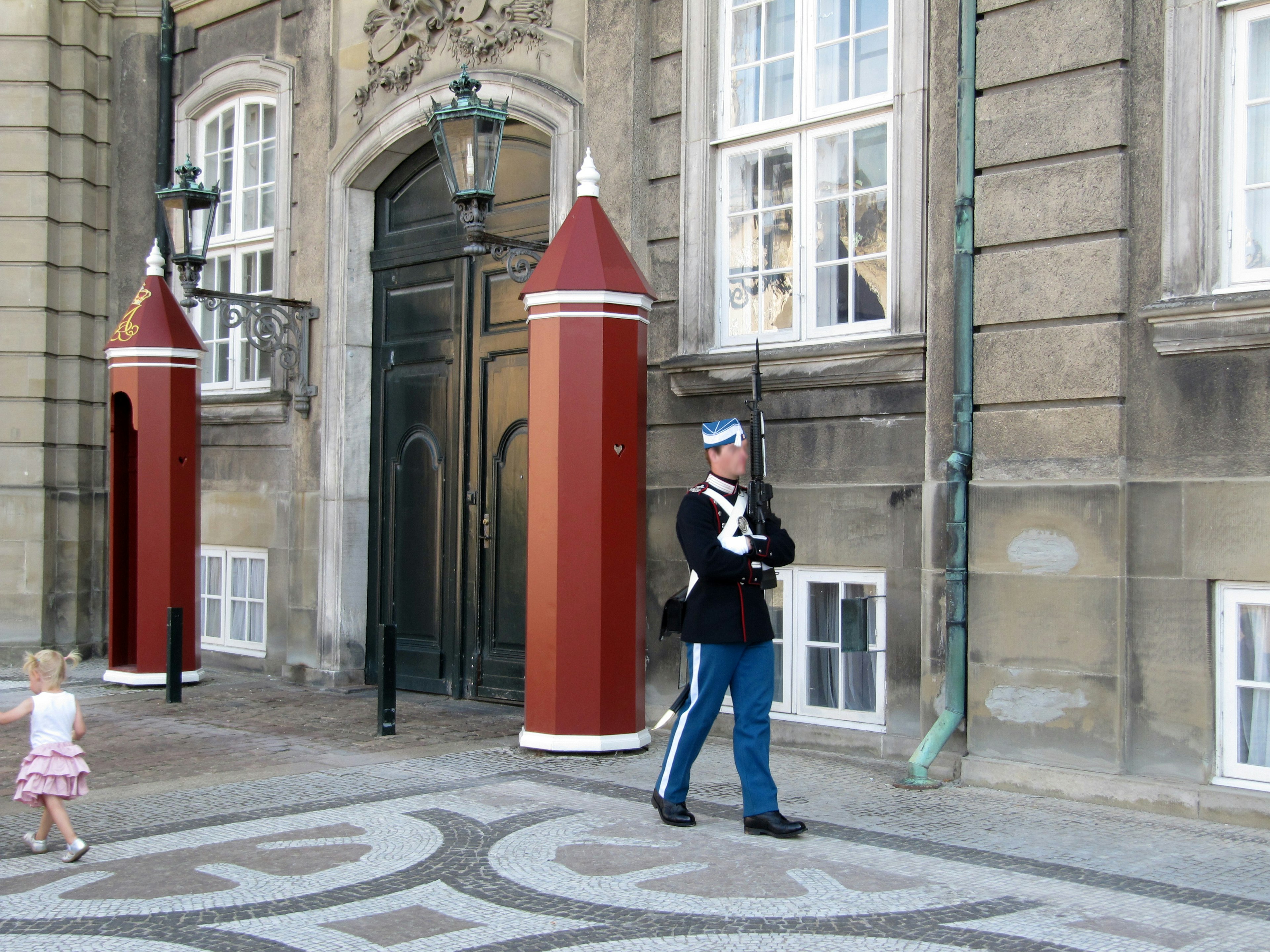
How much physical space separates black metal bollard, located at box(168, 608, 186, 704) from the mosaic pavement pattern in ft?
11.1

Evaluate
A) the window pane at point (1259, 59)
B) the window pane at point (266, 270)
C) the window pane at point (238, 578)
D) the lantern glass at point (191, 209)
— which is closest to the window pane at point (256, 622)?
the window pane at point (238, 578)

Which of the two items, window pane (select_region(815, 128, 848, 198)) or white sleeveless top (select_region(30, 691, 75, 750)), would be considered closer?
white sleeveless top (select_region(30, 691, 75, 750))

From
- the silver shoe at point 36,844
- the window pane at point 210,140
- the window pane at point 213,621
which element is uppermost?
the window pane at point 210,140

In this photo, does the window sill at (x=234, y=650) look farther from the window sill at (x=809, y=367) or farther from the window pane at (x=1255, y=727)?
the window pane at (x=1255, y=727)

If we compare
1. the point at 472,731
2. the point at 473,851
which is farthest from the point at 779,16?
the point at 473,851

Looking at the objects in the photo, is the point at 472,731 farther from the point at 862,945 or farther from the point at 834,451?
the point at 862,945

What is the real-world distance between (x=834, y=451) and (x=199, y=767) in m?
3.97

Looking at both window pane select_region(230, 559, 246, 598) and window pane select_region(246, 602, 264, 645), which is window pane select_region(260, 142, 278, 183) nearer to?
window pane select_region(230, 559, 246, 598)

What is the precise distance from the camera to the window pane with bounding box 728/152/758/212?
857 cm

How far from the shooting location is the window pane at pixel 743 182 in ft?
28.1

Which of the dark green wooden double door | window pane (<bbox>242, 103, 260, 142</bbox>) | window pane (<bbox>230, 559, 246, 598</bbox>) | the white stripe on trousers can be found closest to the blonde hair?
the white stripe on trousers

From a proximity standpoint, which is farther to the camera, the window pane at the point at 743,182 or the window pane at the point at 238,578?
the window pane at the point at 238,578

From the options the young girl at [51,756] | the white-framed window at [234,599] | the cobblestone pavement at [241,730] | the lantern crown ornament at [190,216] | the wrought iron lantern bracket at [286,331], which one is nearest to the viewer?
the young girl at [51,756]

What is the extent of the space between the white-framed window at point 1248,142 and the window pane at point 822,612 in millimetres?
2792
